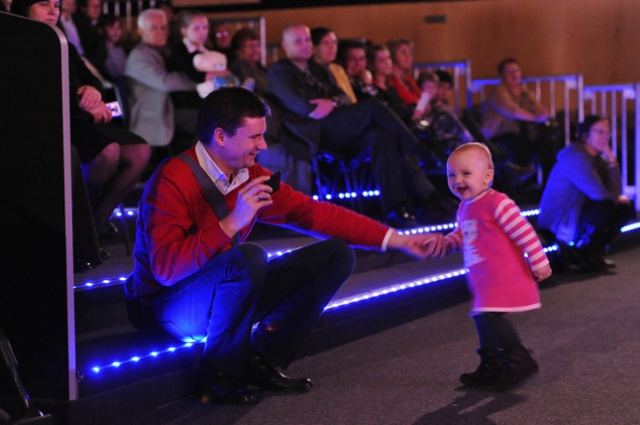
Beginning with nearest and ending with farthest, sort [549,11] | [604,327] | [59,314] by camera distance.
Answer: [59,314] → [604,327] → [549,11]

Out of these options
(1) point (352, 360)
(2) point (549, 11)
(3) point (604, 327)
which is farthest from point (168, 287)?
(2) point (549, 11)

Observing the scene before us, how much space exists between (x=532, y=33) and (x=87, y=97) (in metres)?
6.53

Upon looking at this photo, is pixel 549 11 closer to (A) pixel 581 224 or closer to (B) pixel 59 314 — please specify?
(A) pixel 581 224

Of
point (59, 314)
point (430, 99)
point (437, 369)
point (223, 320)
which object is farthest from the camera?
point (430, 99)

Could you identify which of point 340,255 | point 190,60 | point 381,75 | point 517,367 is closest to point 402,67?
point 381,75

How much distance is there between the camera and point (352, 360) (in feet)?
13.9

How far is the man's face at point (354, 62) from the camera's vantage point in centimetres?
697

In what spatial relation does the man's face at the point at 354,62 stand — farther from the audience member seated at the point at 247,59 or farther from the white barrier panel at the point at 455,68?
the white barrier panel at the point at 455,68

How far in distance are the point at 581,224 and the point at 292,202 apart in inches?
127

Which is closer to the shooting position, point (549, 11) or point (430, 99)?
point (430, 99)

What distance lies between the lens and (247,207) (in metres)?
3.20

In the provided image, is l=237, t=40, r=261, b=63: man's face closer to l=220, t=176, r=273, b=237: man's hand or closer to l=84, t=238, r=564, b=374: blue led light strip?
l=84, t=238, r=564, b=374: blue led light strip

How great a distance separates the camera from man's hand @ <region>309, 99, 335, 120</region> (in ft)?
19.5

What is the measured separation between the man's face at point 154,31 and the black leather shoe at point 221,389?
3136mm
